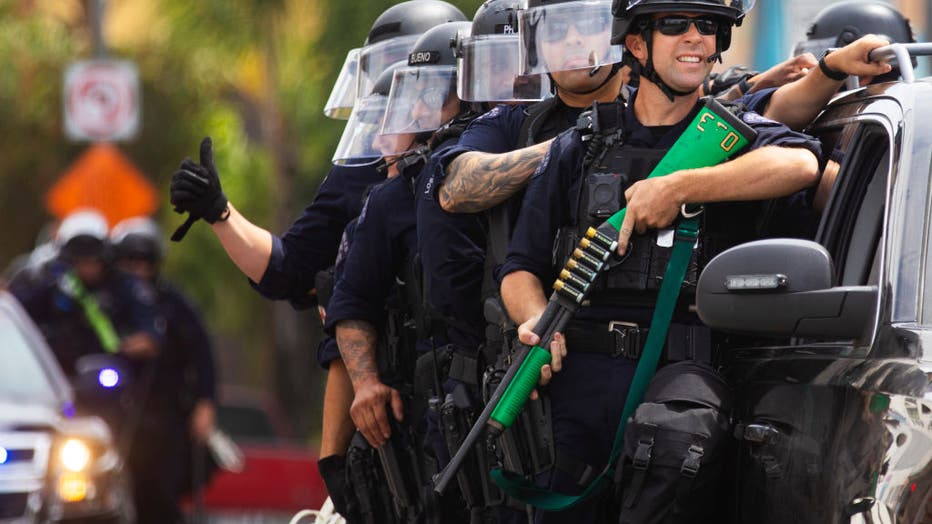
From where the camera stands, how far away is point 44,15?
30.1 meters

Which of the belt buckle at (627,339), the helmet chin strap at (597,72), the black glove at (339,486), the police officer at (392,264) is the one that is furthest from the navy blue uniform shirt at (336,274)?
the belt buckle at (627,339)

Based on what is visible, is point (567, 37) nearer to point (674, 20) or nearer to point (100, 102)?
point (674, 20)

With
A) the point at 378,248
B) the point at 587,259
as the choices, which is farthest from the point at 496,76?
the point at 587,259

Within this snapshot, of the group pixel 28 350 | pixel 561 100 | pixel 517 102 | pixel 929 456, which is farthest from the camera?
pixel 28 350

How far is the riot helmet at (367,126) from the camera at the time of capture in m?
6.94

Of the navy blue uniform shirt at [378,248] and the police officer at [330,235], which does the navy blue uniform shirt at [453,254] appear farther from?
the police officer at [330,235]

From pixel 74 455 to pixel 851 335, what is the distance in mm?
6072

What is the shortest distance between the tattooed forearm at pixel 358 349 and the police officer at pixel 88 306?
6418 millimetres

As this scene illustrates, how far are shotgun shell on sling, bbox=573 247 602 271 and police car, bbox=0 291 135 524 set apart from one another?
182 inches

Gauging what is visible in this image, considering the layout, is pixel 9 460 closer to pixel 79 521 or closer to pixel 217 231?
pixel 79 521

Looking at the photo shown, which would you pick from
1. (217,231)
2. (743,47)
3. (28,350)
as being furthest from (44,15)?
(217,231)

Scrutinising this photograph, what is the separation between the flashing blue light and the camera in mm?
12383

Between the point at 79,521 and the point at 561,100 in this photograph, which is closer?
the point at 561,100

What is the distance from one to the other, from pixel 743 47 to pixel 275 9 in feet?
19.0
